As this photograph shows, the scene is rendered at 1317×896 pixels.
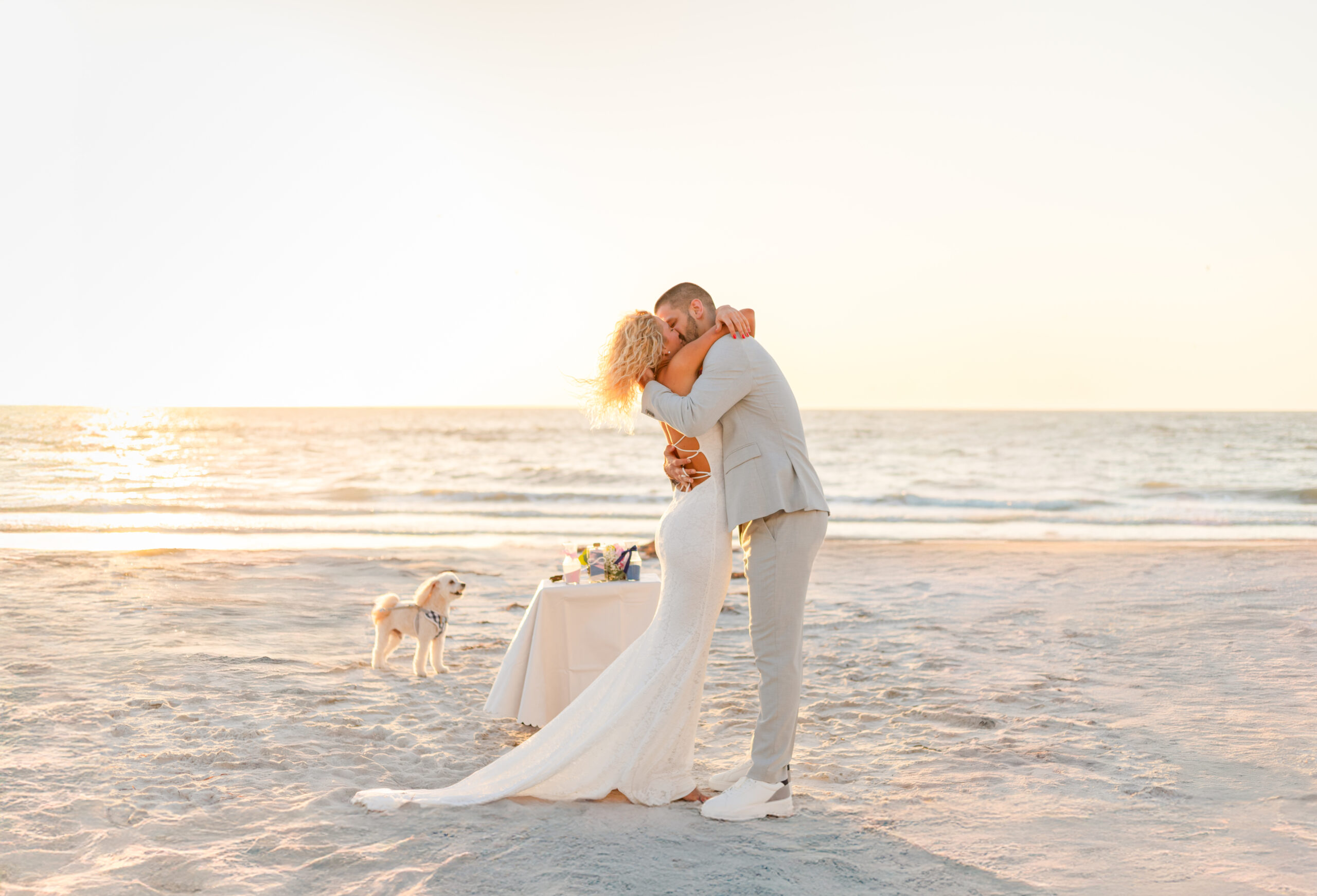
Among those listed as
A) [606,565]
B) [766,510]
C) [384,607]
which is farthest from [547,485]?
[766,510]

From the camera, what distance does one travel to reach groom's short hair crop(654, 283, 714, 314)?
368cm

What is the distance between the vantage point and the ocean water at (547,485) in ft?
49.8

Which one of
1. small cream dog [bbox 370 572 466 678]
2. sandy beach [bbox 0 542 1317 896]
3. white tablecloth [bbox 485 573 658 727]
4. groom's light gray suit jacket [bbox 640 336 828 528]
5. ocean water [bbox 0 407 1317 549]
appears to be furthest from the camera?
ocean water [bbox 0 407 1317 549]

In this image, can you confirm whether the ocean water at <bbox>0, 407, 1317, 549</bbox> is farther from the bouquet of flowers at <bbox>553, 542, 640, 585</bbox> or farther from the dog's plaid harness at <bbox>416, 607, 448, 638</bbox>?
the bouquet of flowers at <bbox>553, 542, 640, 585</bbox>

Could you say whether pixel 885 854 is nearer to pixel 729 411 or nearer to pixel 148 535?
pixel 729 411

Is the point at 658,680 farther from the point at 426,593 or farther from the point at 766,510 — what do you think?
the point at 426,593

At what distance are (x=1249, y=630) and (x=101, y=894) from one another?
7603 millimetres

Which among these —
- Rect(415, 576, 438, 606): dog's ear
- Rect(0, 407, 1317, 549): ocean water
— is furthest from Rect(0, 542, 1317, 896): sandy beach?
Rect(0, 407, 1317, 549): ocean water

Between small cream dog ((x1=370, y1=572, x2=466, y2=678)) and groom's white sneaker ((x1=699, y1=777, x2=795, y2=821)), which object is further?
small cream dog ((x1=370, y1=572, x2=466, y2=678))

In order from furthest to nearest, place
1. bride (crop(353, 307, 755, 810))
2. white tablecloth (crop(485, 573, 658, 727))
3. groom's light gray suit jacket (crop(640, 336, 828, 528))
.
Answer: white tablecloth (crop(485, 573, 658, 727))
bride (crop(353, 307, 755, 810))
groom's light gray suit jacket (crop(640, 336, 828, 528))

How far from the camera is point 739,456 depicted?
3.60 m

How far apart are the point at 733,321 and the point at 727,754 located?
224 cm

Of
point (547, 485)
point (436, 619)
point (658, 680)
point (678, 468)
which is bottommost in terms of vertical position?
point (547, 485)

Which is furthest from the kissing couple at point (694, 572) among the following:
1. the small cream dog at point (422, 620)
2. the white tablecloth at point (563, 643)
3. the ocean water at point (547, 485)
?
the ocean water at point (547, 485)
